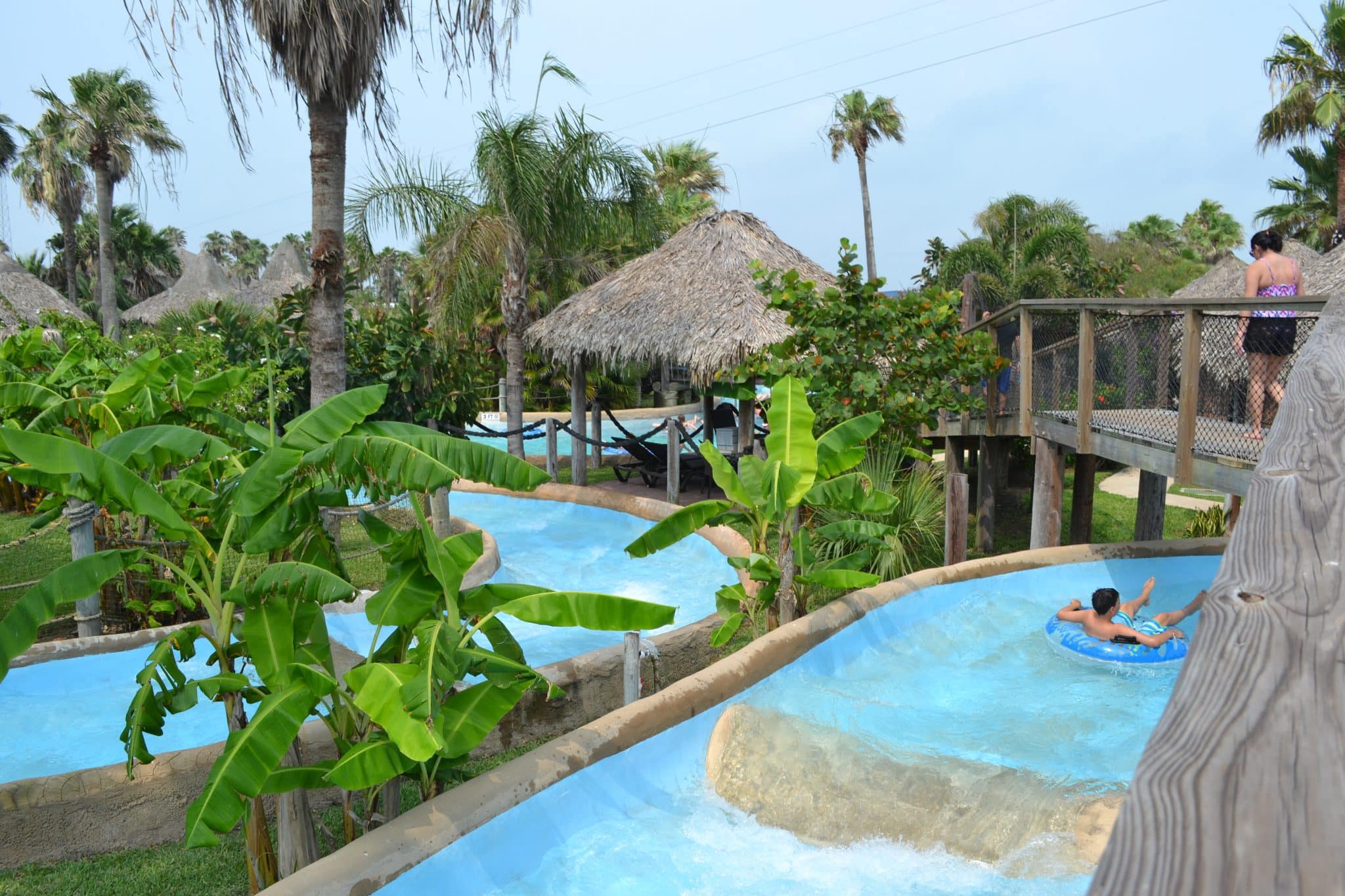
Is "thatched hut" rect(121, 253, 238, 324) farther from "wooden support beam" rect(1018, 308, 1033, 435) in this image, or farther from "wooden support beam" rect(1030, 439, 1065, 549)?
"wooden support beam" rect(1030, 439, 1065, 549)

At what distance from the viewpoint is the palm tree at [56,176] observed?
29.0 m

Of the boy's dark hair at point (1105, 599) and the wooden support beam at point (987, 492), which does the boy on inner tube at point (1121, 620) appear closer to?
the boy's dark hair at point (1105, 599)

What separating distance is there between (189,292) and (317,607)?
130 feet

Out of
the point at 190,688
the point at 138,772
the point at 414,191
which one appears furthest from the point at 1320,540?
the point at 414,191

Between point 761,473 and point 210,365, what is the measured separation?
6930 mm

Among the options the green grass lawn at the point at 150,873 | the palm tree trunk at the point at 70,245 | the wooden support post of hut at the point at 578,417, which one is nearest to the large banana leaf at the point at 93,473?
the green grass lawn at the point at 150,873

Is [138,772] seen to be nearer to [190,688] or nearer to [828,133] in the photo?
[190,688]

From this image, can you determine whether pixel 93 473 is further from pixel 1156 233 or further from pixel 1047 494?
pixel 1156 233

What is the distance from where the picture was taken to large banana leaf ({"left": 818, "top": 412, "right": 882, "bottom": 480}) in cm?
691

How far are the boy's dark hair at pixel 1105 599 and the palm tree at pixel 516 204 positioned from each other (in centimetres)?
925

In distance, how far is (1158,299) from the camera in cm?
618

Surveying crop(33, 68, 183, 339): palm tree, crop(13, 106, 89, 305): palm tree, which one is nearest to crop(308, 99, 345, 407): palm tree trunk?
crop(33, 68, 183, 339): palm tree

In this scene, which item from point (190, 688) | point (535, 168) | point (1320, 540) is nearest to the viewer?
point (1320, 540)

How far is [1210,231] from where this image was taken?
4875 cm
